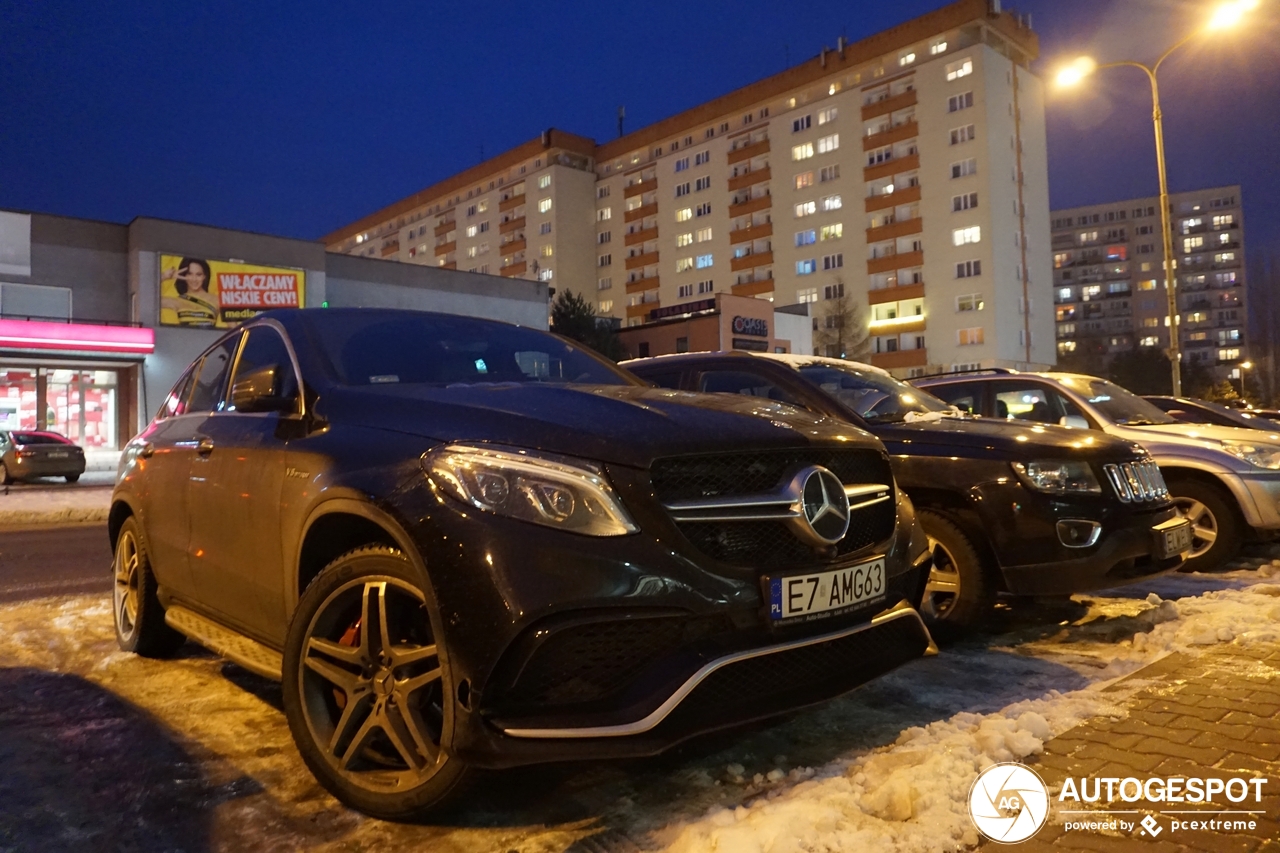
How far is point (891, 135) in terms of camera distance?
60.0 meters

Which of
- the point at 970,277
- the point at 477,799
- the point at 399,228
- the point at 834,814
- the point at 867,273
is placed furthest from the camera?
the point at 399,228

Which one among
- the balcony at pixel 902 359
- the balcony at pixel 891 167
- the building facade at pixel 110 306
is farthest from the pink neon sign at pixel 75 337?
the balcony at pixel 891 167

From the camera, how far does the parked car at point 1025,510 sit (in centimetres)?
426

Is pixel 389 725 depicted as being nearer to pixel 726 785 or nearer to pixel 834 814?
pixel 726 785

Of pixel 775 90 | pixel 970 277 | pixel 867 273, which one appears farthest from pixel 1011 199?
pixel 775 90

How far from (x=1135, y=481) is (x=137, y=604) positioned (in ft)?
17.2

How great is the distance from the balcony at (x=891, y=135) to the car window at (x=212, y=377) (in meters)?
61.4

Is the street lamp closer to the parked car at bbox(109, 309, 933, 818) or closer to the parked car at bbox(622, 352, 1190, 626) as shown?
the parked car at bbox(622, 352, 1190, 626)

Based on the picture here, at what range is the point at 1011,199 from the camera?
187ft

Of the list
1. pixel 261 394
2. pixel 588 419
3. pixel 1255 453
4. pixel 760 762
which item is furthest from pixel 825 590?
pixel 1255 453

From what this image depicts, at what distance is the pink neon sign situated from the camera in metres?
27.9

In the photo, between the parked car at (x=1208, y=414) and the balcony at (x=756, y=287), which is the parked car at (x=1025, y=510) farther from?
the balcony at (x=756, y=287)

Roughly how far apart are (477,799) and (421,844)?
29 cm

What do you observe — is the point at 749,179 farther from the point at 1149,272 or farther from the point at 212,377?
the point at 1149,272
